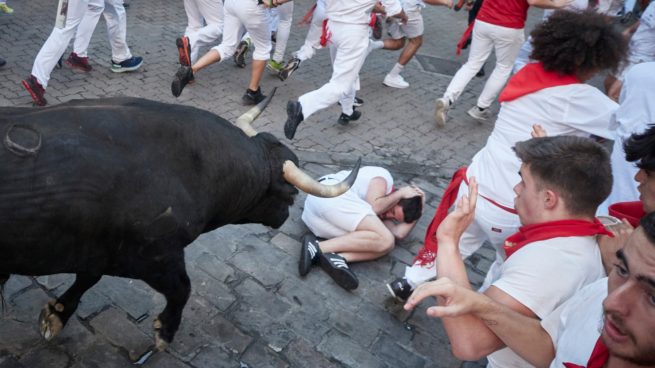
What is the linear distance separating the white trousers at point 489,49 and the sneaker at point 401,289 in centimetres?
334

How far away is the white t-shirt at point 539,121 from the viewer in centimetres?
329

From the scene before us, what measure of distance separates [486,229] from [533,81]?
933 millimetres

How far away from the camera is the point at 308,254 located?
4098 millimetres

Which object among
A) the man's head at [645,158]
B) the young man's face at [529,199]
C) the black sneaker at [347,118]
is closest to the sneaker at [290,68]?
the black sneaker at [347,118]

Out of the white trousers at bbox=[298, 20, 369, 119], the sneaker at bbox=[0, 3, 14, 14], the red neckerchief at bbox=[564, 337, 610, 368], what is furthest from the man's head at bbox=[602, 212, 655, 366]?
the sneaker at bbox=[0, 3, 14, 14]

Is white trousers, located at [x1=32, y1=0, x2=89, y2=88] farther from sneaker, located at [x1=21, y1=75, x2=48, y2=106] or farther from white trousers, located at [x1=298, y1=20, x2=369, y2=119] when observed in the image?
white trousers, located at [x1=298, y1=20, x2=369, y2=119]

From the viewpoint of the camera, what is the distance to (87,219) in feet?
8.22

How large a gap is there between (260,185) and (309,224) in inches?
52.7

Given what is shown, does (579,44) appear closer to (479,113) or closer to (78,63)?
(479,113)

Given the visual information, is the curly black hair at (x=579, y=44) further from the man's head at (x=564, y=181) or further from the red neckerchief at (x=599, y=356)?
the red neckerchief at (x=599, y=356)

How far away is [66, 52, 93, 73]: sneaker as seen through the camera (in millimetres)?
6726

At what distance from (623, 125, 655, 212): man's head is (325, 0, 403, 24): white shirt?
3677 millimetres

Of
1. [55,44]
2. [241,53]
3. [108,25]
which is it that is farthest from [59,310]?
[241,53]

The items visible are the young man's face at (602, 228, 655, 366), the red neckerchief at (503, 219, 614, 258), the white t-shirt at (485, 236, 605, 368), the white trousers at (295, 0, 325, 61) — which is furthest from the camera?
the white trousers at (295, 0, 325, 61)
